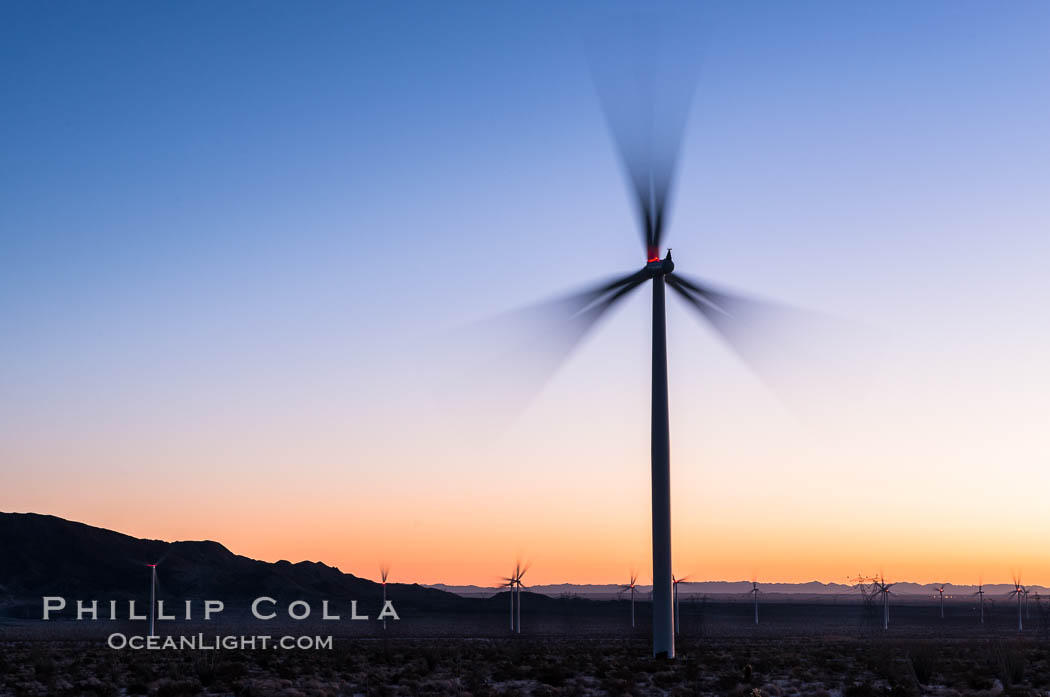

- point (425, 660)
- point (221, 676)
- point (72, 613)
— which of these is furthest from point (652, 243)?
point (72, 613)

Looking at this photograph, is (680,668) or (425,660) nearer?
(680,668)

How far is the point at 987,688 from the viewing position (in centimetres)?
3794

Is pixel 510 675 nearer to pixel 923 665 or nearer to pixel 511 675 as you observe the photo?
pixel 511 675

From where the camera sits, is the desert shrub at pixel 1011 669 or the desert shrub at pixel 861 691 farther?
the desert shrub at pixel 1011 669

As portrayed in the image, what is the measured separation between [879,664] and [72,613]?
181 metres

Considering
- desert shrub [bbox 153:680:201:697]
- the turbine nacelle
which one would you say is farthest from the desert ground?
the turbine nacelle

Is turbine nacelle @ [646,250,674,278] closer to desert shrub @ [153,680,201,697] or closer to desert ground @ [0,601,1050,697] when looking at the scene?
desert ground @ [0,601,1050,697]

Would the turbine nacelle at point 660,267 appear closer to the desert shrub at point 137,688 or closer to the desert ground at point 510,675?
the desert ground at point 510,675

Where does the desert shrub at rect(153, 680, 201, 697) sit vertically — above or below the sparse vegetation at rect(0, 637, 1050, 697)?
above

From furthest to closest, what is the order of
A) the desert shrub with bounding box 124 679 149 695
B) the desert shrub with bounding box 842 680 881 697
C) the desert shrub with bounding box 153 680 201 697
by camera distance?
the desert shrub with bounding box 124 679 149 695 → the desert shrub with bounding box 842 680 881 697 → the desert shrub with bounding box 153 680 201 697

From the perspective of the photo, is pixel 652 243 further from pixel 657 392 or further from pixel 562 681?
pixel 562 681

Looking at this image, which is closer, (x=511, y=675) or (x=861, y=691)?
(x=861, y=691)

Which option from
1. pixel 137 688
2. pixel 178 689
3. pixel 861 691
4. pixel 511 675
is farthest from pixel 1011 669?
pixel 137 688

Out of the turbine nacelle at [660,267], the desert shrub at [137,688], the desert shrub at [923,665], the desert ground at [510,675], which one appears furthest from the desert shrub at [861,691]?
the desert shrub at [137,688]
